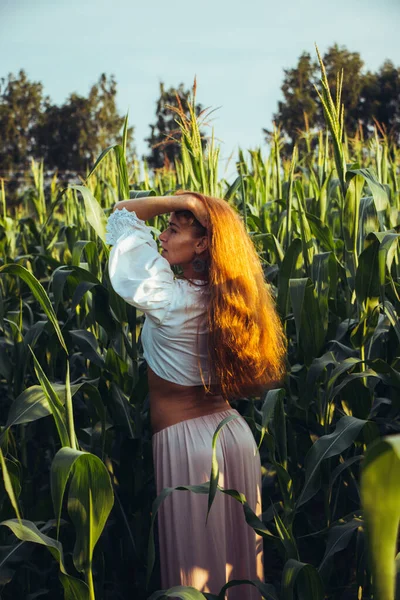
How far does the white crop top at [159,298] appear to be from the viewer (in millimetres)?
2223

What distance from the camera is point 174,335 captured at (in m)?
2.30

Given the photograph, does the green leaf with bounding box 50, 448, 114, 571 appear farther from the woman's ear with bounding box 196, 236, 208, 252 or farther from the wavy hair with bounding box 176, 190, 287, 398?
the woman's ear with bounding box 196, 236, 208, 252

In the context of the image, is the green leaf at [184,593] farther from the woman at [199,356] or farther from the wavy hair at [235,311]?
the wavy hair at [235,311]

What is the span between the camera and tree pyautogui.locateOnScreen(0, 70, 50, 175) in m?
39.4

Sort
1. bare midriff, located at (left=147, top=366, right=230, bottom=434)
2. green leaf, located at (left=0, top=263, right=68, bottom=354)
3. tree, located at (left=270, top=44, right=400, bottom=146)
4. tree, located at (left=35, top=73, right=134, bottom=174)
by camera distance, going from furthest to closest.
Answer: tree, located at (left=35, top=73, right=134, bottom=174), tree, located at (left=270, top=44, right=400, bottom=146), bare midriff, located at (left=147, top=366, right=230, bottom=434), green leaf, located at (left=0, top=263, right=68, bottom=354)

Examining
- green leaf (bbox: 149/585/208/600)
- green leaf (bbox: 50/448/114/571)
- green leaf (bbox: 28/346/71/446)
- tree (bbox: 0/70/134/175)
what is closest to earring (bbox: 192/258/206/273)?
green leaf (bbox: 28/346/71/446)

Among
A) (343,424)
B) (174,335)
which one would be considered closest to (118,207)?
(174,335)

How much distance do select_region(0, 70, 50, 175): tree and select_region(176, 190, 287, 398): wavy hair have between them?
37599 millimetres

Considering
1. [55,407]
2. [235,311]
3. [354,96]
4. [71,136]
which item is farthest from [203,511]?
[71,136]

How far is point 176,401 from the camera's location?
238cm

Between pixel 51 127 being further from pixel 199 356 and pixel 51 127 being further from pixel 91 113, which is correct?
pixel 199 356

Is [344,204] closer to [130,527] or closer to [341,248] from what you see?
[341,248]

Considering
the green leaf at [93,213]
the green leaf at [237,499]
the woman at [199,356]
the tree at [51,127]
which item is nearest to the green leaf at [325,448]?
the green leaf at [237,499]

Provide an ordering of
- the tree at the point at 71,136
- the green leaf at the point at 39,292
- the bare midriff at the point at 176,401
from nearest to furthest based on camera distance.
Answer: the green leaf at the point at 39,292 < the bare midriff at the point at 176,401 < the tree at the point at 71,136
